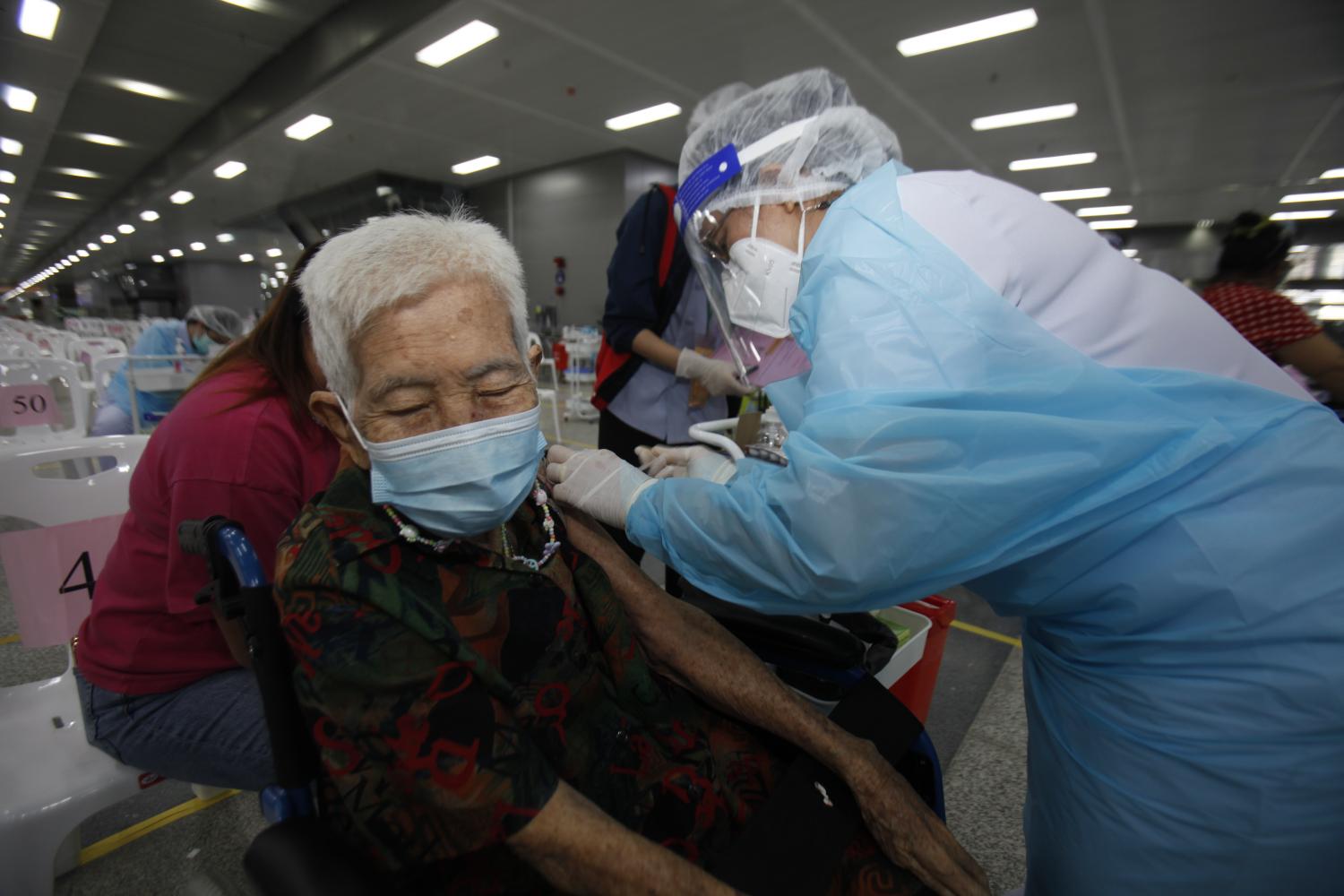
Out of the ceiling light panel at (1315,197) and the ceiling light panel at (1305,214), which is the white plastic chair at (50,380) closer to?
the ceiling light panel at (1315,197)

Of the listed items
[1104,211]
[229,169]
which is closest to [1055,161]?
[1104,211]

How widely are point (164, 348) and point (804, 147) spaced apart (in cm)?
536

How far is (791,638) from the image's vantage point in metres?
1.20

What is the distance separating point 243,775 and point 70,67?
341 inches

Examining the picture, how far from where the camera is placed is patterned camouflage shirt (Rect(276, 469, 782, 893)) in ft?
2.24

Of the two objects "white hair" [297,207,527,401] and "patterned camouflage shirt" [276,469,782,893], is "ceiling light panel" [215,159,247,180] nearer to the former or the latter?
"white hair" [297,207,527,401]

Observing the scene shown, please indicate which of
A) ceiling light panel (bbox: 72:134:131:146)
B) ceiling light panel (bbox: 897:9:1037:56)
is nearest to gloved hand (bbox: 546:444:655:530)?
ceiling light panel (bbox: 897:9:1037:56)

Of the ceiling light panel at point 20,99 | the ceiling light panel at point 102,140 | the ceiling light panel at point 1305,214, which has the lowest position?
the ceiling light panel at point 1305,214

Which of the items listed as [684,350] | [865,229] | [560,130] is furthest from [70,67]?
[865,229]

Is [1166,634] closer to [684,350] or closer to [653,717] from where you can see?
[653,717]

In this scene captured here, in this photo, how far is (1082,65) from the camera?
5438 millimetres

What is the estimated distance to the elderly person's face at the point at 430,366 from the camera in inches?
32.7

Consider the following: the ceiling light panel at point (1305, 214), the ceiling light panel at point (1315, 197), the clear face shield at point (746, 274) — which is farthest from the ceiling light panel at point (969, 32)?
the ceiling light panel at point (1305, 214)

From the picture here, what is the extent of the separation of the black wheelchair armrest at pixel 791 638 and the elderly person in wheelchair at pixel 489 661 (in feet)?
0.36
